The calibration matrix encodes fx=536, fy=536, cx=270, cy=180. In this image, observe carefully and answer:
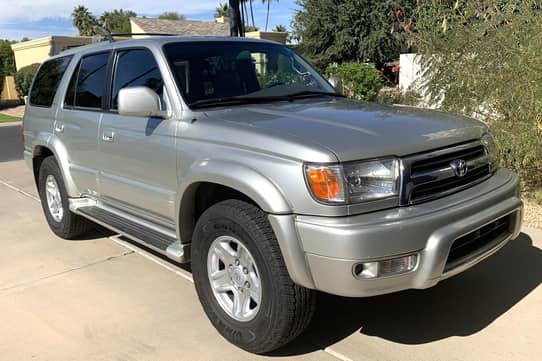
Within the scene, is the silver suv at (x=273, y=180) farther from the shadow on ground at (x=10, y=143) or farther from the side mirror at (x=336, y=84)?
the shadow on ground at (x=10, y=143)

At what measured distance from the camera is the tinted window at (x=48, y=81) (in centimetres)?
546

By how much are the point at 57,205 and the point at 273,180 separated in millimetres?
3558

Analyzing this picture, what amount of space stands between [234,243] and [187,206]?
0.50m

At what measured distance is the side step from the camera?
371cm

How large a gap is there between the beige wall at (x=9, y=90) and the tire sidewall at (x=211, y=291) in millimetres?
33879

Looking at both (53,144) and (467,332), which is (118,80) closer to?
(53,144)

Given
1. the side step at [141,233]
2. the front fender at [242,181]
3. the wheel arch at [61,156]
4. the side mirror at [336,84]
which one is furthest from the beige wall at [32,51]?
the front fender at [242,181]

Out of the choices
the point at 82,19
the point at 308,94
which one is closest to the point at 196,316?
the point at 308,94

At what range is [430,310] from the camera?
150 inches

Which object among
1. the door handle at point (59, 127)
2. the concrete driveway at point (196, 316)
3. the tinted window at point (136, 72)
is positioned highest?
the tinted window at point (136, 72)

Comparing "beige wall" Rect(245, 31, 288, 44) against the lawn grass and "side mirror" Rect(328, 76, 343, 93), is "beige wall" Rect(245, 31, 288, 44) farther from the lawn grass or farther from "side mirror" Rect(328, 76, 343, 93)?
"side mirror" Rect(328, 76, 343, 93)

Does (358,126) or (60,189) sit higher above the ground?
(358,126)

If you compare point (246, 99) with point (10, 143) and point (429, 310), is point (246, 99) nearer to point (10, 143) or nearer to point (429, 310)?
point (429, 310)

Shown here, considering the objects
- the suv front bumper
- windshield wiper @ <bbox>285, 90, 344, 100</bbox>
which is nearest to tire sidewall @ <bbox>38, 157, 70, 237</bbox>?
windshield wiper @ <bbox>285, 90, 344, 100</bbox>
